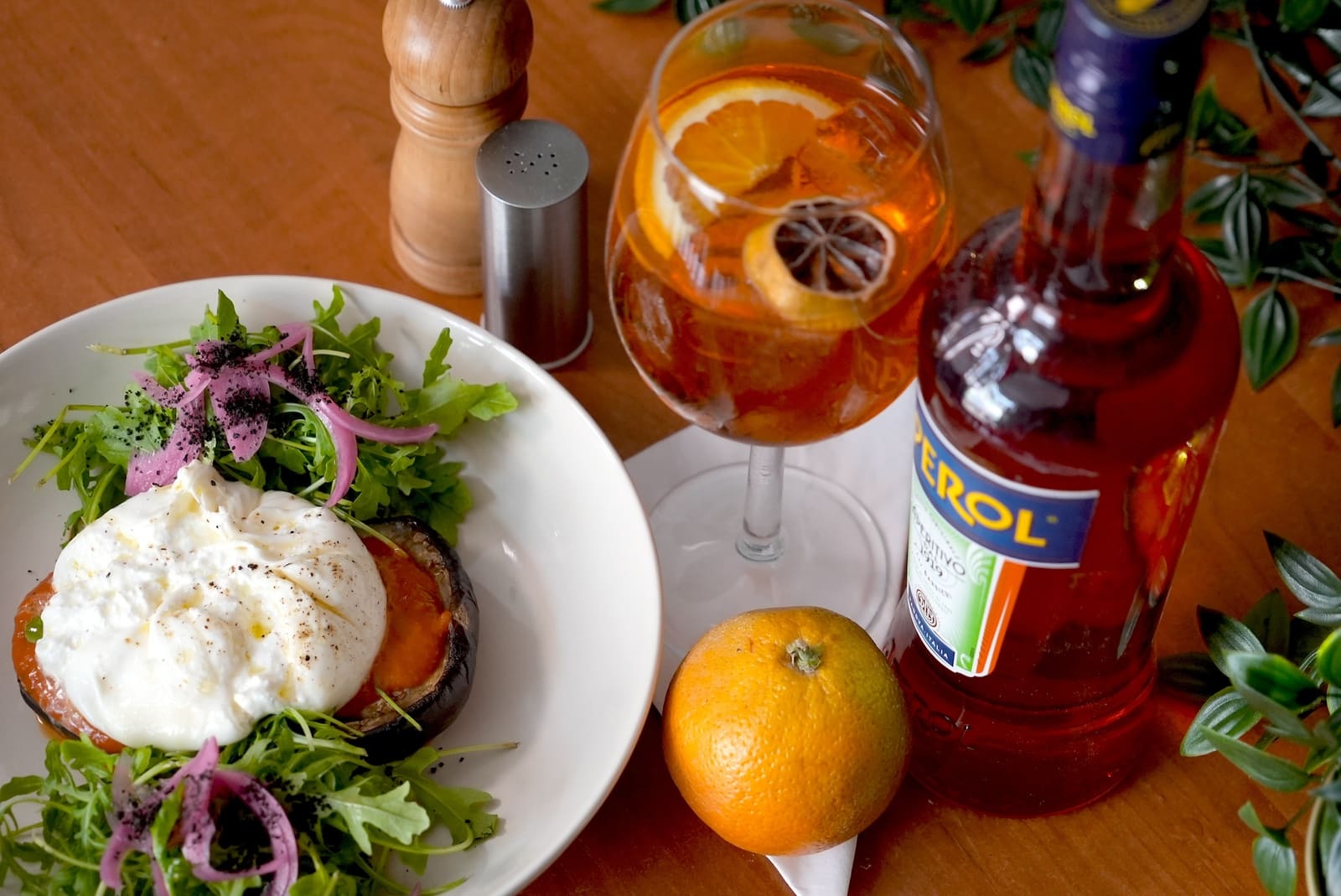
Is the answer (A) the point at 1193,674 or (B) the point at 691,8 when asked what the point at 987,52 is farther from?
(A) the point at 1193,674

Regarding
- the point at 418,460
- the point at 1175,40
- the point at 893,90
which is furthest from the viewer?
the point at 418,460

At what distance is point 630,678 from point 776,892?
0.58 feet

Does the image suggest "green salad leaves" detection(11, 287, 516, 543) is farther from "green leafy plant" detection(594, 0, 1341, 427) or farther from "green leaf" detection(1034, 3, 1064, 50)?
"green leaf" detection(1034, 3, 1064, 50)

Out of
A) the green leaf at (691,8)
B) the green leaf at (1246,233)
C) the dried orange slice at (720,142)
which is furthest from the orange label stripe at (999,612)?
the green leaf at (691,8)

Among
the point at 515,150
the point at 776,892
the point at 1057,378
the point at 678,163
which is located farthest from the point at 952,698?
the point at 515,150

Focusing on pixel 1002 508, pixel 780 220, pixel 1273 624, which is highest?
pixel 780 220

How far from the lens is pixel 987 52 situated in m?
1.36

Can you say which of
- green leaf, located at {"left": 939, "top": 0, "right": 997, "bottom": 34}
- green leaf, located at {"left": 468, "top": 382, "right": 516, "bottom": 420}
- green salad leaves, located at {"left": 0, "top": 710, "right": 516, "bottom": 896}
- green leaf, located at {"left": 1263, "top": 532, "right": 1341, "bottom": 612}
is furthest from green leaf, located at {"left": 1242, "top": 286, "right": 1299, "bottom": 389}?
green salad leaves, located at {"left": 0, "top": 710, "right": 516, "bottom": 896}

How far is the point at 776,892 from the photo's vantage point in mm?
975

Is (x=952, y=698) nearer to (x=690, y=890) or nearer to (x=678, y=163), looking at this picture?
(x=690, y=890)

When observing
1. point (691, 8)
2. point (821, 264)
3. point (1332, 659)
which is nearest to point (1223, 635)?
point (1332, 659)

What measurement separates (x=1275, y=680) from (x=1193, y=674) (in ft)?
0.66

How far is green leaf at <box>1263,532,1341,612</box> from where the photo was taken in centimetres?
94

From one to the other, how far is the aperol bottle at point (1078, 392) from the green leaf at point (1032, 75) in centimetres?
58
